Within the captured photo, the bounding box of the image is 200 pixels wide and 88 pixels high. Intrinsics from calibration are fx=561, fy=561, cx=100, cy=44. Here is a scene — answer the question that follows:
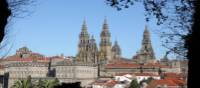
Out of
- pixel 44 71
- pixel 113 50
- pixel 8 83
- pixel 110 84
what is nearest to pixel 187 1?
pixel 110 84

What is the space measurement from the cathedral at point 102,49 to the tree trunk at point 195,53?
12689 centimetres

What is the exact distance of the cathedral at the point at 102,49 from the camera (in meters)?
138

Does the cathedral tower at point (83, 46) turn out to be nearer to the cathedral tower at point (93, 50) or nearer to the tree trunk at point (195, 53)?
the cathedral tower at point (93, 50)

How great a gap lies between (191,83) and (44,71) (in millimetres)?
131081

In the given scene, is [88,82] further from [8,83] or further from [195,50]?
[195,50]

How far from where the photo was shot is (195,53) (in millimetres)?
9703

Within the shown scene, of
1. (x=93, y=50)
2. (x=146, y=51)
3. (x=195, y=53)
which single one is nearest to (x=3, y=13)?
(x=195, y=53)

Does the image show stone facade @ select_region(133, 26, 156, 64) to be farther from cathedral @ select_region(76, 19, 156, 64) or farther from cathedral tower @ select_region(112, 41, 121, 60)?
cathedral tower @ select_region(112, 41, 121, 60)

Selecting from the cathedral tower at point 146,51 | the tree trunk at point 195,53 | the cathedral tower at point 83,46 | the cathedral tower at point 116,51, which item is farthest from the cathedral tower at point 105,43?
the tree trunk at point 195,53

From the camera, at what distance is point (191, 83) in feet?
31.5

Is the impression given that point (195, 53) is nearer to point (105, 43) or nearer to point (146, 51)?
point (105, 43)

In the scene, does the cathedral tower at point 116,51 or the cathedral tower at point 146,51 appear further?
the cathedral tower at point 116,51

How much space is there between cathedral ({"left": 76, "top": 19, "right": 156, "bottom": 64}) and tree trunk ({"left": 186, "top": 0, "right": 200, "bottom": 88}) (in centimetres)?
12689

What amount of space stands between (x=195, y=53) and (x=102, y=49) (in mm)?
137181
